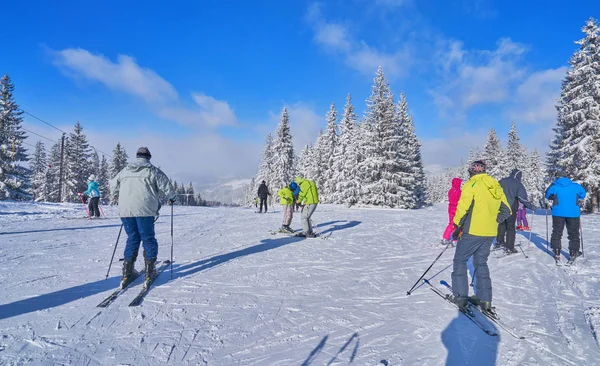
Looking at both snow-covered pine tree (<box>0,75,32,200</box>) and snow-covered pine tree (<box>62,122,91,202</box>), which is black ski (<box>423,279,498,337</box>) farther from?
snow-covered pine tree (<box>62,122,91,202</box>)

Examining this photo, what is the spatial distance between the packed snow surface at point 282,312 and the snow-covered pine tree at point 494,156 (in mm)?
41082

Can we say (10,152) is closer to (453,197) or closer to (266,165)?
(266,165)

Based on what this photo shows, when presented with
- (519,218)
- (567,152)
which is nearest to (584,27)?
(567,152)

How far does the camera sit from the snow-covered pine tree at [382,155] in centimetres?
3091

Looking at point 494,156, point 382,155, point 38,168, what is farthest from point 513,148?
point 38,168

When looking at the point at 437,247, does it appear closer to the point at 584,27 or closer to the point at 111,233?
the point at 111,233

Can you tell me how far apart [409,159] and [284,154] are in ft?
57.3

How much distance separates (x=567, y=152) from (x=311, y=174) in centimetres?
3182

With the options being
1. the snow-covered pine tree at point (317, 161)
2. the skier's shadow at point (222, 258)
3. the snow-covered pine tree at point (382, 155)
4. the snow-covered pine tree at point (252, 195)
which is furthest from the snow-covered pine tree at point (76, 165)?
the skier's shadow at point (222, 258)

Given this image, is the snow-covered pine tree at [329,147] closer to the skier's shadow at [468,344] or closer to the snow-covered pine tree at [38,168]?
the skier's shadow at [468,344]

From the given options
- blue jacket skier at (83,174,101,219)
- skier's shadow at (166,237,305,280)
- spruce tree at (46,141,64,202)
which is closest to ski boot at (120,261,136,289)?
skier's shadow at (166,237,305,280)

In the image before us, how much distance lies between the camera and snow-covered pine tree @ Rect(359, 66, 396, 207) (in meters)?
30.9

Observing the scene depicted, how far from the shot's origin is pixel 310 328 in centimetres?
407

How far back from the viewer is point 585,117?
22.5m
